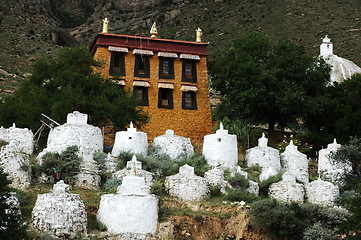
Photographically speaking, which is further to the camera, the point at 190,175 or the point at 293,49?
the point at 293,49

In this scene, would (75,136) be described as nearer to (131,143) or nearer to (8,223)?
(131,143)

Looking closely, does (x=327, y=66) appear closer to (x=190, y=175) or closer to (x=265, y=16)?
(x=190, y=175)

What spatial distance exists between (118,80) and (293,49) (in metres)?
14.2

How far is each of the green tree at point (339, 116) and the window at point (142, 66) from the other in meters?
13.3

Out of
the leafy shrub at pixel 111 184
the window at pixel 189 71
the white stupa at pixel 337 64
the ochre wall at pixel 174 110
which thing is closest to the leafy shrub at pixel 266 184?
the leafy shrub at pixel 111 184

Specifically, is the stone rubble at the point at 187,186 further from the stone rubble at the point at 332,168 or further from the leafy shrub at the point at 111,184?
the stone rubble at the point at 332,168

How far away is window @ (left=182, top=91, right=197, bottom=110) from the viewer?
155 feet

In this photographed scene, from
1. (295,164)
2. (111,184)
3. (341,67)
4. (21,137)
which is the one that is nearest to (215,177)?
(111,184)

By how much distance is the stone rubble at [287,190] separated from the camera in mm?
32281

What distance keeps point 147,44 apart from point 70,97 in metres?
11.0

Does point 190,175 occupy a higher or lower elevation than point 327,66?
lower

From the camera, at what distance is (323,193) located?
3284 cm

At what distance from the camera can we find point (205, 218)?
91.2ft

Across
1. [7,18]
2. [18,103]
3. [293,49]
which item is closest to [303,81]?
[293,49]
